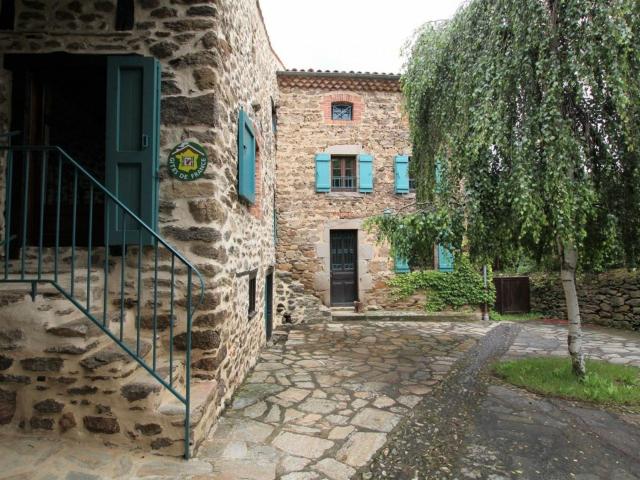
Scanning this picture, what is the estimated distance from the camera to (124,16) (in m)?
3.26

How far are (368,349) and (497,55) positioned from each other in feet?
14.8

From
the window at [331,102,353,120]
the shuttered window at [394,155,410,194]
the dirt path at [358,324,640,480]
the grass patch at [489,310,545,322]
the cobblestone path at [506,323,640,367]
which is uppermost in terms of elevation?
the window at [331,102,353,120]

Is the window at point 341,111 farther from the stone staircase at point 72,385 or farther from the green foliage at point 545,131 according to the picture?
the stone staircase at point 72,385

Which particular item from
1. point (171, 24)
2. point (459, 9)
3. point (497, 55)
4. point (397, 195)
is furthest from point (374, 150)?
point (171, 24)

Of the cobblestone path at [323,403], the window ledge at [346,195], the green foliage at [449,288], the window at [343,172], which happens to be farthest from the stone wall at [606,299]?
the window at [343,172]

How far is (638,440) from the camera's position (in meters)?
3.09

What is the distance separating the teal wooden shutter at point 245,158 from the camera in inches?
162

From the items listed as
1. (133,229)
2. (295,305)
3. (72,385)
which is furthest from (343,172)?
(72,385)

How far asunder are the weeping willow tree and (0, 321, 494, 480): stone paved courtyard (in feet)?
5.99

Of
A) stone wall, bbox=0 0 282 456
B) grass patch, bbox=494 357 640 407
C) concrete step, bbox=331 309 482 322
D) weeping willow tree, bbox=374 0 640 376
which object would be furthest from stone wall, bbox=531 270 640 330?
stone wall, bbox=0 0 282 456

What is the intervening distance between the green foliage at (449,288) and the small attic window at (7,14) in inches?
332

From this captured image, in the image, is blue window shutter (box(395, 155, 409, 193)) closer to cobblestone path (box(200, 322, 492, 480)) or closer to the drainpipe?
the drainpipe

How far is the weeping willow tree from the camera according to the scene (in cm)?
358

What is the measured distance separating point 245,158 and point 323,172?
5.36m
